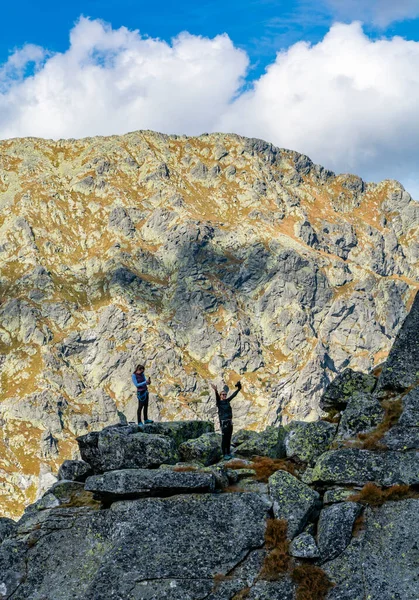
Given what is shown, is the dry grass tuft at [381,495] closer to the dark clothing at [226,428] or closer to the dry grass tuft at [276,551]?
the dry grass tuft at [276,551]

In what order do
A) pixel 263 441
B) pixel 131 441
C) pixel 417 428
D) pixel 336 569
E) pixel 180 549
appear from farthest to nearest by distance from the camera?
pixel 263 441 → pixel 131 441 → pixel 417 428 → pixel 180 549 → pixel 336 569

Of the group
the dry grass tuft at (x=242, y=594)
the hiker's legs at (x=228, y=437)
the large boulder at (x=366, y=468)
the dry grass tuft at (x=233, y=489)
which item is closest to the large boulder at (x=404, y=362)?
the large boulder at (x=366, y=468)

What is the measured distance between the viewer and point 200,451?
25.5 meters

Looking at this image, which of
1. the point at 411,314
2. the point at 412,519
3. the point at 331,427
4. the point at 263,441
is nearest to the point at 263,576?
the point at 412,519

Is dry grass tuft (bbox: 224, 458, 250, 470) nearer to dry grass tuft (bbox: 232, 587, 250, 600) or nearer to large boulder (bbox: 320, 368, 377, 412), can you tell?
large boulder (bbox: 320, 368, 377, 412)

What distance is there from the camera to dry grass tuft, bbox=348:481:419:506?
19500mm

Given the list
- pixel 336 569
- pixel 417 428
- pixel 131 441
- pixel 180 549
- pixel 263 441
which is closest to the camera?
pixel 336 569

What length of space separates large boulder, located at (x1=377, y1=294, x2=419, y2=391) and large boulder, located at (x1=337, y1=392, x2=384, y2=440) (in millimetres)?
1169

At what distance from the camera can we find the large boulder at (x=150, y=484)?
21.1 meters

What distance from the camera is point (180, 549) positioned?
19.4 metres

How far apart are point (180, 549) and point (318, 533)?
5.17 metres

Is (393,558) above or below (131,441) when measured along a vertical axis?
below

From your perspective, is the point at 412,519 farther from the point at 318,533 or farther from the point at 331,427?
the point at 331,427

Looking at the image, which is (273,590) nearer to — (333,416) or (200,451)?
(200,451)
